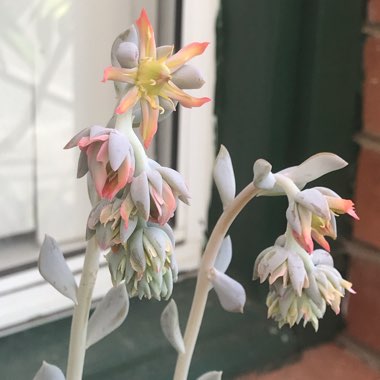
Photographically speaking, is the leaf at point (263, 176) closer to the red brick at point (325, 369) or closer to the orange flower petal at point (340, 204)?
the orange flower petal at point (340, 204)

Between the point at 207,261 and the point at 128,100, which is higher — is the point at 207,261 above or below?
below

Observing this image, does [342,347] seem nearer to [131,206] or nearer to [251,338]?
[251,338]

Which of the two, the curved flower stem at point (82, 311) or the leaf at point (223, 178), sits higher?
the leaf at point (223, 178)

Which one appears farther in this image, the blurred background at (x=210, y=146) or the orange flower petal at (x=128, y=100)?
the blurred background at (x=210, y=146)

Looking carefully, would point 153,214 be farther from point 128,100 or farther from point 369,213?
point 369,213

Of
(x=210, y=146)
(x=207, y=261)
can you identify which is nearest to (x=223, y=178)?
(x=207, y=261)

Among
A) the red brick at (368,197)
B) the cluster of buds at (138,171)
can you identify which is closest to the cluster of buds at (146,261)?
the cluster of buds at (138,171)
